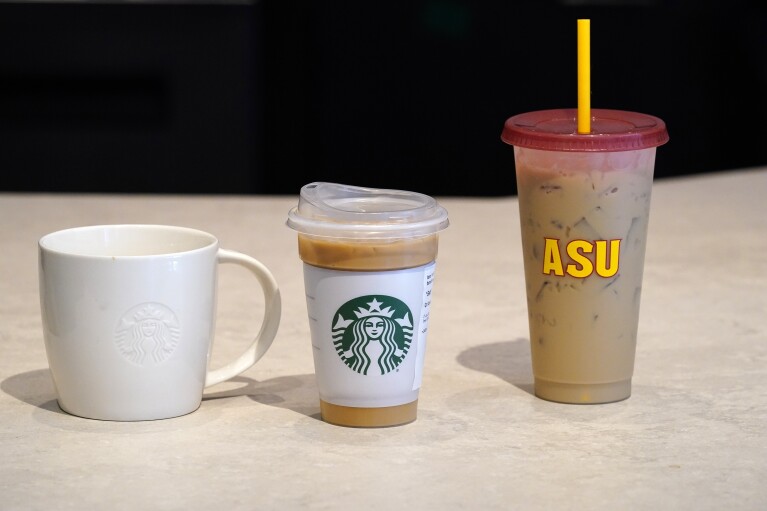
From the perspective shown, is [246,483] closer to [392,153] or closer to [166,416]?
[166,416]

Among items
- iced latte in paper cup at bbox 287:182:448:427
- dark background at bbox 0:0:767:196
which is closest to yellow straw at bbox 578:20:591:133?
iced latte in paper cup at bbox 287:182:448:427

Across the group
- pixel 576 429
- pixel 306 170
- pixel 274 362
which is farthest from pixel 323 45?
pixel 576 429

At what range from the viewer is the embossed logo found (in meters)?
1.00

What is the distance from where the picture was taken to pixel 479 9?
130 inches

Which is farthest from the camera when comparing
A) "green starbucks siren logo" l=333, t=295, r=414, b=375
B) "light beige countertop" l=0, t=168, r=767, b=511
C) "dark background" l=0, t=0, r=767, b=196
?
"dark background" l=0, t=0, r=767, b=196

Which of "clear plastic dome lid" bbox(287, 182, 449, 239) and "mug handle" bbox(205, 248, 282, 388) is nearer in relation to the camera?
"clear plastic dome lid" bbox(287, 182, 449, 239)

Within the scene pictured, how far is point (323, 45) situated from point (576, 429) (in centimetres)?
236

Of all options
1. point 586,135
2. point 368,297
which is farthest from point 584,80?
point 368,297

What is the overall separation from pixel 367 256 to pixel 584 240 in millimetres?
200

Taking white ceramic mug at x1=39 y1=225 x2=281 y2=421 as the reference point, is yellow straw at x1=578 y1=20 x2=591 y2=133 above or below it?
above

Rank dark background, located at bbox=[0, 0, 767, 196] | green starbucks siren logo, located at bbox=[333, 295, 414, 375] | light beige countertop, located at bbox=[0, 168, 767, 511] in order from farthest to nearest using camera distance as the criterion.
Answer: dark background, located at bbox=[0, 0, 767, 196] → green starbucks siren logo, located at bbox=[333, 295, 414, 375] → light beige countertop, located at bbox=[0, 168, 767, 511]

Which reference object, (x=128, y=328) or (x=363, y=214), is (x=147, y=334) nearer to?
(x=128, y=328)

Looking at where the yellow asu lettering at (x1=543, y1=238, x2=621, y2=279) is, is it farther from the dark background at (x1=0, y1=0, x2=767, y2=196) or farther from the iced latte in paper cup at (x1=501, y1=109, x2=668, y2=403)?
the dark background at (x1=0, y1=0, x2=767, y2=196)

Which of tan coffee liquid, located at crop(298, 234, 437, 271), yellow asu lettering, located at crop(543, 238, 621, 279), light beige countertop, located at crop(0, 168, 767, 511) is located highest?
tan coffee liquid, located at crop(298, 234, 437, 271)
